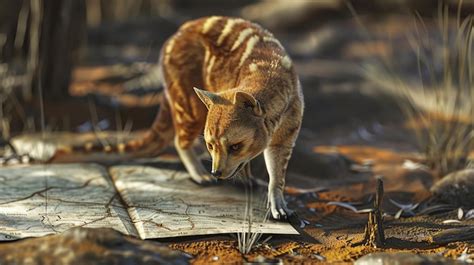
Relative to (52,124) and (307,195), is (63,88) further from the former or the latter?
(307,195)

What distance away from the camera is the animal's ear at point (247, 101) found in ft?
12.5

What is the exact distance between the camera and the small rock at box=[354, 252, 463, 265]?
3.47 metres

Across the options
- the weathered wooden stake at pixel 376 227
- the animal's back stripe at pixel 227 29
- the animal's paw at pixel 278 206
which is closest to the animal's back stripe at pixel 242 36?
the animal's back stripe at pixel 227 29

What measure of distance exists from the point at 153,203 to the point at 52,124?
253 cm

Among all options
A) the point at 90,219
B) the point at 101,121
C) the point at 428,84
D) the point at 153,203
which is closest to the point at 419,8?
the point at 428,84

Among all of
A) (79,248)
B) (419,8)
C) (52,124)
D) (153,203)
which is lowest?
(52,124)

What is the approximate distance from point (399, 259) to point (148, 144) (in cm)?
251

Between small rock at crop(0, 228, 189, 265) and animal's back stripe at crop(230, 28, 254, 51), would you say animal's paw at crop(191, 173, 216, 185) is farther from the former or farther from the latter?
small rock at crop(0, 228, 189, 265)

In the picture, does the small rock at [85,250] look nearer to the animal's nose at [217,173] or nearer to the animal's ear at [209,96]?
the animal's nose at [217,173]

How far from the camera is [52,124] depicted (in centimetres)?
673

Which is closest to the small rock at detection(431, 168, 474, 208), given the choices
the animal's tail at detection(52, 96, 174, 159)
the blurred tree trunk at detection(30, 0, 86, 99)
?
the animal's tail at detection(52, 96, 174, 159)

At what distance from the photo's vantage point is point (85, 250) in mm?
3373

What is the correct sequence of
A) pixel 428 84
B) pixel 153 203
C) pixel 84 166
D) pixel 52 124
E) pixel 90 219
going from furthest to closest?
pixel 428 84
pixel 52 124
pixel 84 166
pixel 153 203
pixel 90 219

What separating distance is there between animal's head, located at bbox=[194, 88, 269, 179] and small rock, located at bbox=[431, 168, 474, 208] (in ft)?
5.18
